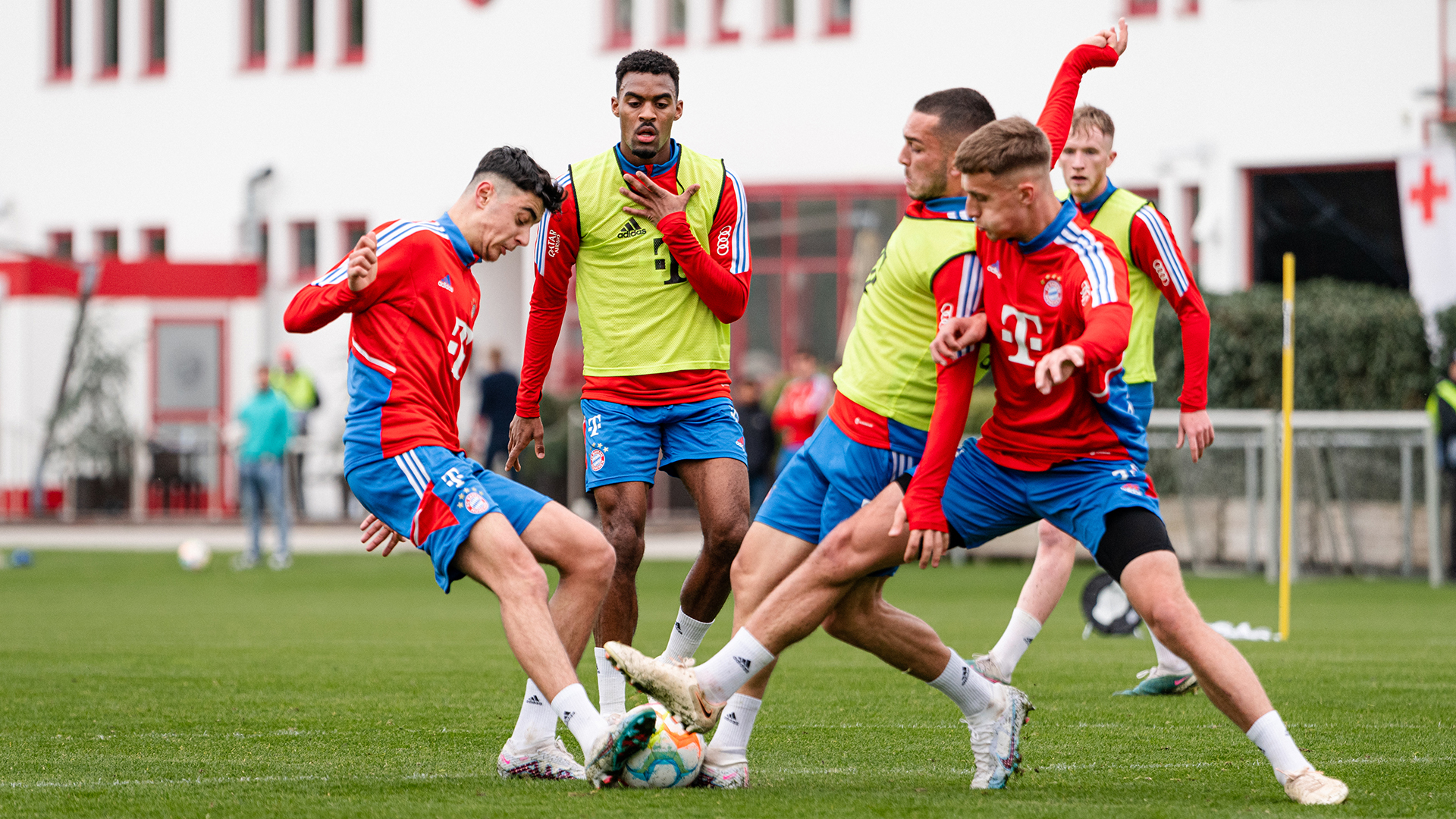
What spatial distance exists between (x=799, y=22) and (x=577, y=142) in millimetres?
4067

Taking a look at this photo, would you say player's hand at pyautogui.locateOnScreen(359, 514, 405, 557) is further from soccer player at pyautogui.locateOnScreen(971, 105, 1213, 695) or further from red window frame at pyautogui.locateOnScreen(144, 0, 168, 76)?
red window frame at pyautogui.locateOnScreen(144, 0, 168, 76)

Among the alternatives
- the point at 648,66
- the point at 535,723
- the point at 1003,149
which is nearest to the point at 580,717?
the point at 535,723

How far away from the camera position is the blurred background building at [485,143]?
77.3 ft

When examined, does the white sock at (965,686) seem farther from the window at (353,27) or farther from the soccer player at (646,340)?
the window at (353,27)

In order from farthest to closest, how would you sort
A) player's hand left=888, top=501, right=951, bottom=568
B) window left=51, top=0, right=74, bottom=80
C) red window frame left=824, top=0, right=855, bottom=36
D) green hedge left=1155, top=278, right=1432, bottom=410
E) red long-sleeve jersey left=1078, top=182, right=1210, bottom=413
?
window left=51, top=0, right=74, bottom=80 < red window frame left=824, top=0, right=855, bottom=36 < green hedge left=1155, top=278, right=1432, bottom=410 < red long-sleeve jersey left=1078, top=182, right=1210, bottom=413 < player's hand left=888, top=501, right=951, bottom=568

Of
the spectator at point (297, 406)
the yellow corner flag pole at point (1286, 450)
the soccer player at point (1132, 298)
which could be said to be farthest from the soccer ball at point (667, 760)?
the spectator at point (297, 406)

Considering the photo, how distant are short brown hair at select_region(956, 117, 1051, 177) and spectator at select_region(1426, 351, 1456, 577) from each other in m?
12.6

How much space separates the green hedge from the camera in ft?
62.3

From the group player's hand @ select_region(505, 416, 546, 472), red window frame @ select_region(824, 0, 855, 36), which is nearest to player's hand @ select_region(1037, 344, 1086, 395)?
player's hand @ select_region(505, 416, 546, 472)

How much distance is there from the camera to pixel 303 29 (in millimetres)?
32844

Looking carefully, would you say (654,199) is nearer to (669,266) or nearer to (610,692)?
(669,266)

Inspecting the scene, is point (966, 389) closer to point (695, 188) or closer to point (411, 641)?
point (695, 188)

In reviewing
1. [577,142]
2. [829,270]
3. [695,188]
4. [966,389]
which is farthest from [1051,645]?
[577,142]

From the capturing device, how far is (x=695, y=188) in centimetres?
695
